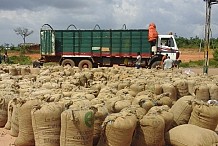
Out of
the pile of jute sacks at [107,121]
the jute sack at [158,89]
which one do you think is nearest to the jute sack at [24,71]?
the pile of jute sacks at [107,121]

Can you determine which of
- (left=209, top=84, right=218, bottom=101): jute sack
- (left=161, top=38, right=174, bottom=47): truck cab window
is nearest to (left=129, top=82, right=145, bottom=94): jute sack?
(left=209, top=84, right=218, bottom=101): jute sack

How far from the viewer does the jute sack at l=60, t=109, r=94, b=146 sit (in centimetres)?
421

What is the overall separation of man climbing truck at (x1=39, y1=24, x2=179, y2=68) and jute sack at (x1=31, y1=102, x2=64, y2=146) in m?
13.5

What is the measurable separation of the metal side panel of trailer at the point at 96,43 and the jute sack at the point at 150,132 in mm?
13646

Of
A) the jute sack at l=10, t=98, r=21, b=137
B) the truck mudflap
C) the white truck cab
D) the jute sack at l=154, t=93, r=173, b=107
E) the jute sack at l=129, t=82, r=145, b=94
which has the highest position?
the white truck cab

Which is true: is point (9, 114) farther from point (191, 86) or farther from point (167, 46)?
point (167, 46)

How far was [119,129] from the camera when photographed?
13.8 feet

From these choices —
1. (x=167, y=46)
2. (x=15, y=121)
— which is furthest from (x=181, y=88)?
(x=167, y=46)

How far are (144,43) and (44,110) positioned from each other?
46.2 ft

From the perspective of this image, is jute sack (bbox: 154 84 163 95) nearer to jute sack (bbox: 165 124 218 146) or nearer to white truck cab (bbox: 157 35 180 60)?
jute sack (bbox: 165 124 218 146)

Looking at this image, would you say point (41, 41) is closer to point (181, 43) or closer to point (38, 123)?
point (38, 123)

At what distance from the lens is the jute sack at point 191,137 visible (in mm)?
4273

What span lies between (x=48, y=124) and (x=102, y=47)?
1469cm

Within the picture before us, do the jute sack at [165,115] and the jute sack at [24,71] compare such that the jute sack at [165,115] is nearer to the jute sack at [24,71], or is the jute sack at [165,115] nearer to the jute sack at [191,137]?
the jute sack at [191,137]
